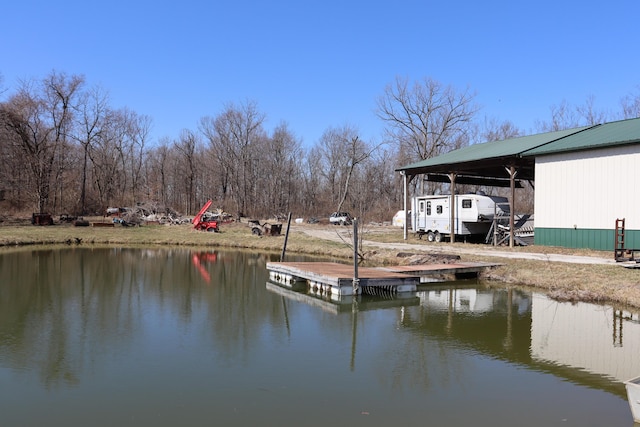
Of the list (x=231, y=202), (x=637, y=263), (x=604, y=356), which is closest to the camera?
(x=604, y=356)

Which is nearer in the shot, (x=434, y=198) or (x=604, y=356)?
(x=604, y=356)

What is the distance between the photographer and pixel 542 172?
21016mm

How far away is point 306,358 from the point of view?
788cm

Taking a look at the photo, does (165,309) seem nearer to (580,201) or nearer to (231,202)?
(580,201)

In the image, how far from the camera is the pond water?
19.0ft

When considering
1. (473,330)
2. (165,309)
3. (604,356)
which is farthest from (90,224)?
(604,356)

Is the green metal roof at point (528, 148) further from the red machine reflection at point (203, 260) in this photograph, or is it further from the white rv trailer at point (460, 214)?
the red machine reflection at point (203, 260)

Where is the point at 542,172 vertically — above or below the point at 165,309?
above

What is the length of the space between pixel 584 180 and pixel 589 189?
15.1 inches

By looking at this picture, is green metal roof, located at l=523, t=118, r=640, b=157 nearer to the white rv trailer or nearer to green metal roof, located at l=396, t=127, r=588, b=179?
green metal roof, located at l=396, t=127, r=588, b=179

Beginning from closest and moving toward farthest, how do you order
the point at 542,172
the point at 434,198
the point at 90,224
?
the point at 542,172 < the point at 434,198 < the point at 90,224

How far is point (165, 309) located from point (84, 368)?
14.1ft

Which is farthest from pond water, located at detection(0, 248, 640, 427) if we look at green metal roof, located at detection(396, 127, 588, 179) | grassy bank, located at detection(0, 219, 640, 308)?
green metal roof, located at detection(396, 127, 588, 179)

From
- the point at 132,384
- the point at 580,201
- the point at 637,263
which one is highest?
the point at 580,201
